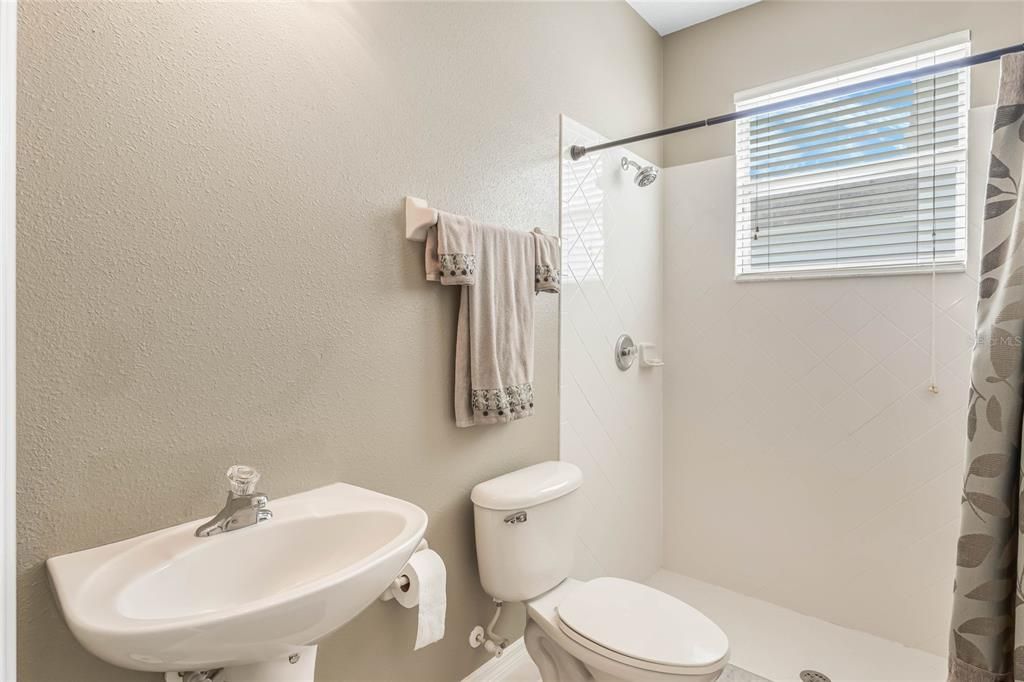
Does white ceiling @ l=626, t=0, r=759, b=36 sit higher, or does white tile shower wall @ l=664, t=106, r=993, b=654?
white ceiling @ l=626, t=0, r=759, b=36

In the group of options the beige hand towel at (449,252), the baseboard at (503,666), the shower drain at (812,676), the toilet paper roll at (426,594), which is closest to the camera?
the toilet paper roll at (426,594)

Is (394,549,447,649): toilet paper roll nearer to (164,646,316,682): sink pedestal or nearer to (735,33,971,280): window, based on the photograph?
(164,646,316,682): sink pedestal

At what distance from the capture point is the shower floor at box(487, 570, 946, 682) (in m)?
1.92

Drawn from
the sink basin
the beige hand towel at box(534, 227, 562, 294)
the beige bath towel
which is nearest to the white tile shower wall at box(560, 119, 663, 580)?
the beige hand towel at box(534, 227, 562, 294)

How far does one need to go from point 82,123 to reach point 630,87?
6.88 ft

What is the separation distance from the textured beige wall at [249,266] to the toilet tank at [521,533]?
96 mm

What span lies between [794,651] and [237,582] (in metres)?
2.05

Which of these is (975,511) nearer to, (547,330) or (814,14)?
(547,330)

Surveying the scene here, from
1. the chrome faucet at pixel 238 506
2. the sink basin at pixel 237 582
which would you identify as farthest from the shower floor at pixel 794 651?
the chrome faucet at pixel 238 506

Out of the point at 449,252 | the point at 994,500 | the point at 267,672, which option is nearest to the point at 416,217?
the point at 449,252

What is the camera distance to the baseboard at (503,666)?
173cm

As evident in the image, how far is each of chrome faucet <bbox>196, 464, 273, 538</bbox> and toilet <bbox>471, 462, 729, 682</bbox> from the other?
69cm

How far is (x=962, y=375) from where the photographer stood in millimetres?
1960

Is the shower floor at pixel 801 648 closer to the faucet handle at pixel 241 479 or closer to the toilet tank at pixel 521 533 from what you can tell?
the toilet tank at pixel 521 533
